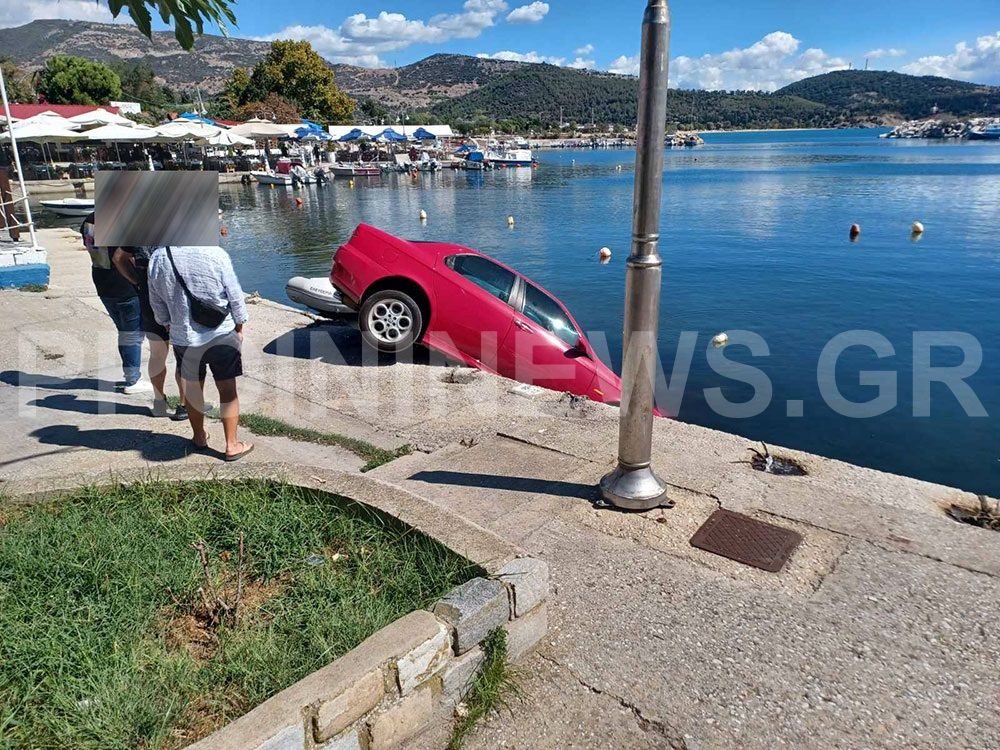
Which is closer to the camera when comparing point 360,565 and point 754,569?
point 360,565

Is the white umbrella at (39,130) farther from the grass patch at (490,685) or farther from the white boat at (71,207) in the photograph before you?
the grass patch at (490,685)

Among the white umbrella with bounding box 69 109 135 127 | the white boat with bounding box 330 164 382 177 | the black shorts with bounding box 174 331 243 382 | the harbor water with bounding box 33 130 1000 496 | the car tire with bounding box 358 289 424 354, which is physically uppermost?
the white umbrella with bounding box 69 109 135 127

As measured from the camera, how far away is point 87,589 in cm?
312

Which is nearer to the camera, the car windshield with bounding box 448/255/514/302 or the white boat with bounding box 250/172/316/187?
the car windshield with bounding box 448/255/514/302

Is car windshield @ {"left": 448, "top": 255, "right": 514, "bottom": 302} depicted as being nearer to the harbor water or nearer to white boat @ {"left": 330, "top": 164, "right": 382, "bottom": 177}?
the harbor water

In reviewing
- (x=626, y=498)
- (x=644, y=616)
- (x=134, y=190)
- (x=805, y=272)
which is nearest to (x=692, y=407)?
(x=626, y=498)

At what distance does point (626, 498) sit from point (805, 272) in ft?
58.9

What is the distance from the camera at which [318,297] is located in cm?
888

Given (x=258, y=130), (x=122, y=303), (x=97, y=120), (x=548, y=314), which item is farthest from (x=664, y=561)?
(x=258, y=130)

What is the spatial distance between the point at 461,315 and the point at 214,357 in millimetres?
3138

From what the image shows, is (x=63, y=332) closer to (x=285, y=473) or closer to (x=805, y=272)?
(x=285, y=473)

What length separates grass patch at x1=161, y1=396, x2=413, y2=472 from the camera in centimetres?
553

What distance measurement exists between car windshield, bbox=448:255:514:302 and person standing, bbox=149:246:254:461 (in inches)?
123

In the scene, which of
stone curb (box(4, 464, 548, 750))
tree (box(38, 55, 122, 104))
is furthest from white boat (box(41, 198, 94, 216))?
tree (box(38, 55, 122, 104))
